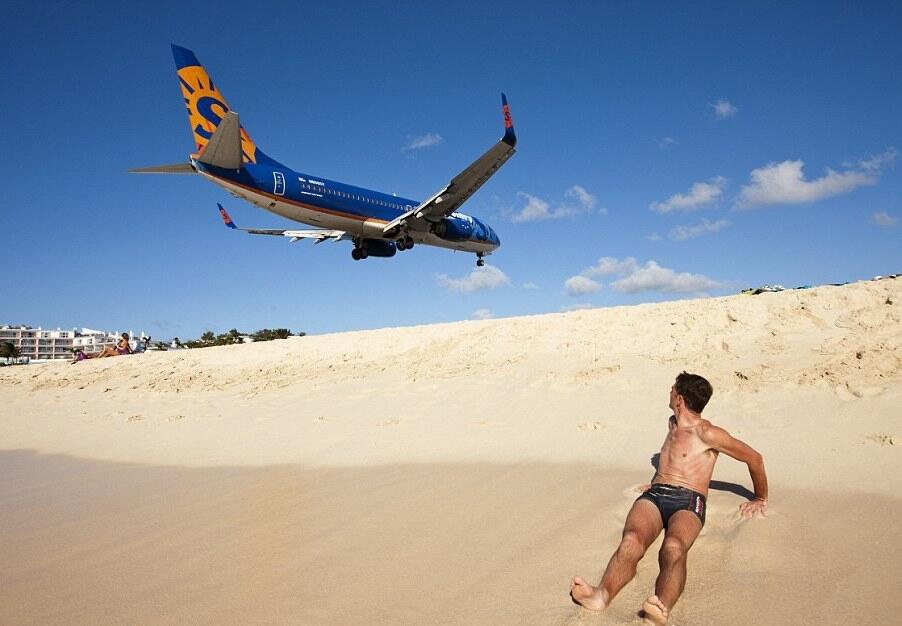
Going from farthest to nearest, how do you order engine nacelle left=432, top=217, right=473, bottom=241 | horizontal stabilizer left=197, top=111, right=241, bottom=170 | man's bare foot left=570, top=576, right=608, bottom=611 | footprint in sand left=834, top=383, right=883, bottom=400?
engine nacelle left=432, top=217, right=473, bottom=241
horizontal stabilizer left=197, top=111, right=241, bottom=170
footprint in sand left=834, top=383, right=883, bottom=400
man's bare foot left=570, top=576, right=608, bottom=611

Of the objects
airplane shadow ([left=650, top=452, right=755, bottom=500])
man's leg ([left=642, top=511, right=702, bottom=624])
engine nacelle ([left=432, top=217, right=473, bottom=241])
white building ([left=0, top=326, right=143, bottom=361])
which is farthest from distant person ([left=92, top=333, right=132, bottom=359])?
white building ([left=0, top=326, right=143, bottom=361])

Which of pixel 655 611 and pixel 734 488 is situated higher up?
pixel 734 488

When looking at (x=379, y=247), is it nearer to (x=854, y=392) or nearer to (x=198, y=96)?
(x=198, y=96)

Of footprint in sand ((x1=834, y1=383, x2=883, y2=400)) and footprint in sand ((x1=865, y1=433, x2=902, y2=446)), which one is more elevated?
footprint in sand ((x1=834, y1=383, x2=883, y2=400))

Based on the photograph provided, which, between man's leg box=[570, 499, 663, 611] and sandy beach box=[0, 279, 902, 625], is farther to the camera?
sandy beach box=[0, 279, 902, 625]

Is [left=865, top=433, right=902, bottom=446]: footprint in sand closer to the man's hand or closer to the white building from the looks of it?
the man's hand

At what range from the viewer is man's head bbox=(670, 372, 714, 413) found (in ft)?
11.7

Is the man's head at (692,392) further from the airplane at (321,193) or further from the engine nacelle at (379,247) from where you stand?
the engine nacelle at (379,247)

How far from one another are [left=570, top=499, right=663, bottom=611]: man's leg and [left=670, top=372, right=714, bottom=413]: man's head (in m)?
0.87

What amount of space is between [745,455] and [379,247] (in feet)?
77.5

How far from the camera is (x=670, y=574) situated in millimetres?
2633

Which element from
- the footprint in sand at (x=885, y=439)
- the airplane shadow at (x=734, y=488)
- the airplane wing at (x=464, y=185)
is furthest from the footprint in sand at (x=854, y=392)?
the airplane wing at (x=464, y=185)

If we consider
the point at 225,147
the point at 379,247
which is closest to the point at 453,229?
the point at 379,247

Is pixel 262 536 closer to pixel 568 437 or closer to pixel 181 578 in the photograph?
pixel 181 578
